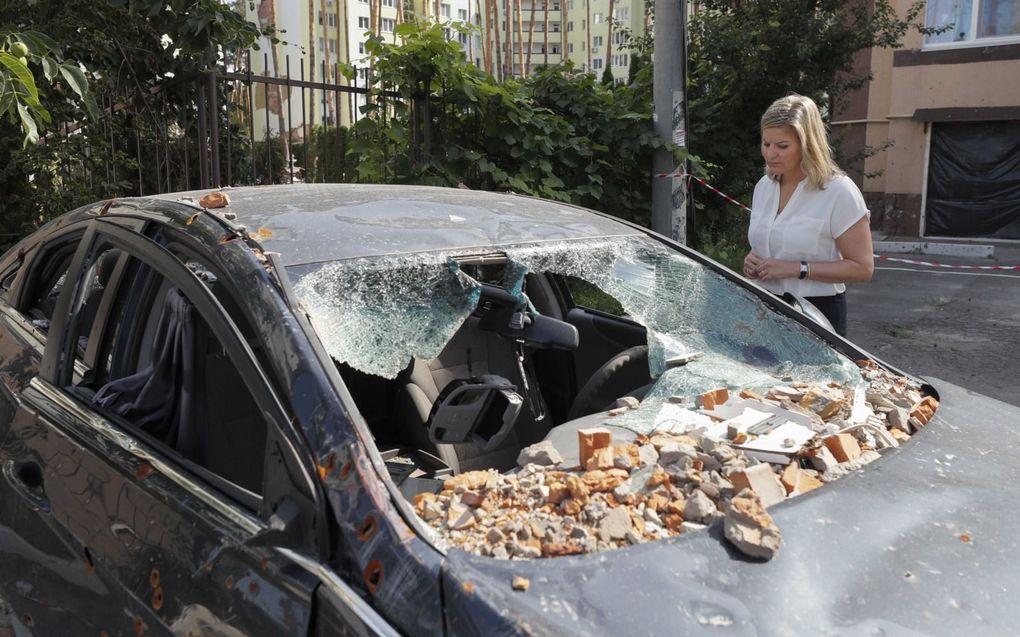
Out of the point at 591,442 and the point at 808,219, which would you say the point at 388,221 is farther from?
the point at 808,219

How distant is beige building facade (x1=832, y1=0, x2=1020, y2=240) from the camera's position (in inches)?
634

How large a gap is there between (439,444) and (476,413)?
249 mm

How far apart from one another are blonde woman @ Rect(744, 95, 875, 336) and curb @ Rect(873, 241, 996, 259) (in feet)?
40.4

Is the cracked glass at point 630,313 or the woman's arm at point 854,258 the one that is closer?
the cracked glass at point 630,313

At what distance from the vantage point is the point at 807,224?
3.61 metres

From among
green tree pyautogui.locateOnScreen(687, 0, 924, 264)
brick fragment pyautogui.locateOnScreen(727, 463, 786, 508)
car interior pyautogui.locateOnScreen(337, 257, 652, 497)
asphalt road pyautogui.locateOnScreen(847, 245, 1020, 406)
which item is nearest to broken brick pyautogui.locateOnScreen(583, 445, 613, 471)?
car interior pyautogui.locateOnScreen(337, 257, 652, 497)

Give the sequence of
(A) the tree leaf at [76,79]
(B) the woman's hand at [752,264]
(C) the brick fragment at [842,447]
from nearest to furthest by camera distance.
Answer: (C) the brick fragment at [842,447] < (B) the woman's hand at [752,264] < (A) the tree leaf at [76,79]

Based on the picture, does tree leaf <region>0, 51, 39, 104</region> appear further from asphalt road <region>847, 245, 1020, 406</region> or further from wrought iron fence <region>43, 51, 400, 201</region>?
asphalt road <region>847, 245, 1020, 406</region>

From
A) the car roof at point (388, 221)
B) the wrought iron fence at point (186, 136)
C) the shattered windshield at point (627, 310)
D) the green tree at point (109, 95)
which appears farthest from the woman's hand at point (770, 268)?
the green tree at point (109, 95)

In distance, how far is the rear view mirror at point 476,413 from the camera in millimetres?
2141

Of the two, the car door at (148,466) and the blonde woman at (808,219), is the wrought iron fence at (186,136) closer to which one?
the blonde woman at (808,219)

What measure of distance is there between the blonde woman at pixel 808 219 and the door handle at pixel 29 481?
2799 millimetres

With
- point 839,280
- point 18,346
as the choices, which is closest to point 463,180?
point 839,280

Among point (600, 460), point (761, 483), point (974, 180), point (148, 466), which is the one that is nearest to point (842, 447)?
point (761, 483)
